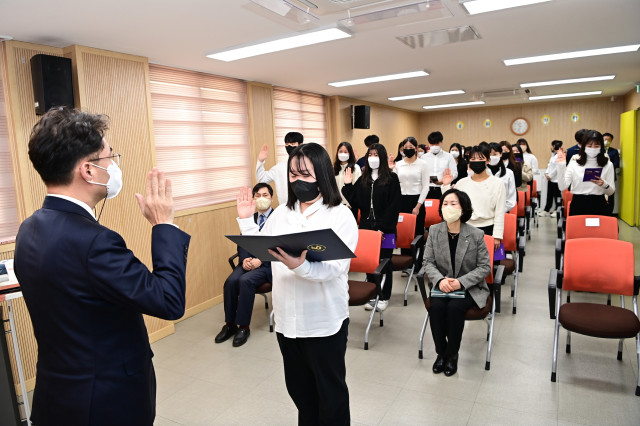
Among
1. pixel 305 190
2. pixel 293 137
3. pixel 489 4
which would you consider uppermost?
pixel 489 4

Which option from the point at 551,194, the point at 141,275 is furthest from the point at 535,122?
the point at 141,275

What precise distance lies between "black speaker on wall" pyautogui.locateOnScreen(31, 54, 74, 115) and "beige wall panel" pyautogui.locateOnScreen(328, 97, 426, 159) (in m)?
5.57

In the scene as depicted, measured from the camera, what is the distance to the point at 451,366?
351 cm

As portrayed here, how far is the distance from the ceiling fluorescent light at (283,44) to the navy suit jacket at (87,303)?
2.99 m

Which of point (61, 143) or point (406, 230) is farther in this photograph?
point (406, 230)

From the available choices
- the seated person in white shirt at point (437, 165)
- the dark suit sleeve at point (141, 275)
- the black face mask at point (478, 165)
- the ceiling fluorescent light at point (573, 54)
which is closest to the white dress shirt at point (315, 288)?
the dark suit sleeve at point (141, 275)

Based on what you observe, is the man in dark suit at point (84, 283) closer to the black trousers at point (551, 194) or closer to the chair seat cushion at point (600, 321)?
the chair seat cushion at point (600, 321)

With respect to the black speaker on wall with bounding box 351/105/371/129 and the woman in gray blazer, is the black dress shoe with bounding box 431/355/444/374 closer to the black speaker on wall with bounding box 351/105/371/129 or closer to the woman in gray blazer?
the woman in gray blazer

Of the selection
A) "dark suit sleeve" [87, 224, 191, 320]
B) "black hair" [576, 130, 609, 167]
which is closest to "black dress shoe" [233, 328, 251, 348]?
"dark suit sleeve" [87, 224, 191, 320]

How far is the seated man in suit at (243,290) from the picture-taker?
4426mm

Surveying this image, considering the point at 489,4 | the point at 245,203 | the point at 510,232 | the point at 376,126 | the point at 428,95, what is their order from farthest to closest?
the point at 376,126
the point at 428,95
the point at 510,232
the point at 489,4
the point at 245,203

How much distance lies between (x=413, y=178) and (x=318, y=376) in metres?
4.26

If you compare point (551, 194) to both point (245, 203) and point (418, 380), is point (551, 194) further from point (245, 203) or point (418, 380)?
point (245, 203)

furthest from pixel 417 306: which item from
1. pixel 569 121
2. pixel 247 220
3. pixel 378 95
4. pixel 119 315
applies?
pixel 569 121
